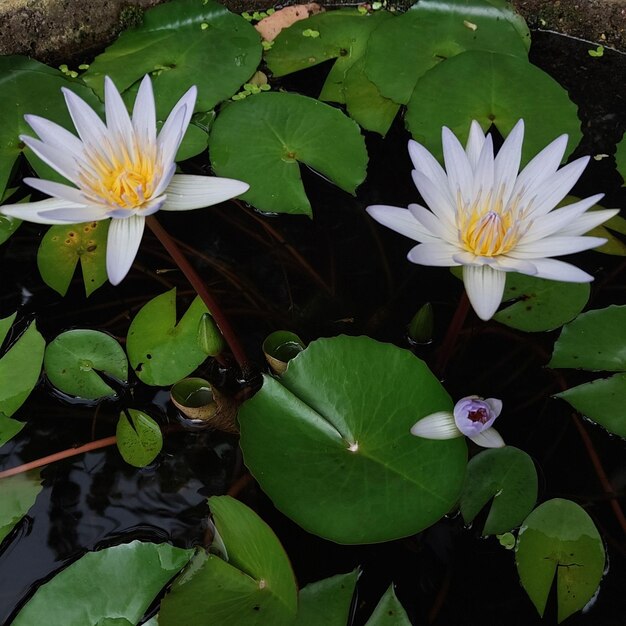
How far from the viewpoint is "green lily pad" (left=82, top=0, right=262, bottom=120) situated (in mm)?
2709

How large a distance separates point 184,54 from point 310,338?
1431mm

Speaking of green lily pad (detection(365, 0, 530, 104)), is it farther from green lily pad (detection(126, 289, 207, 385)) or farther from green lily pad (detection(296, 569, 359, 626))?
green lily pad (detection(296, 569, 359, 626))

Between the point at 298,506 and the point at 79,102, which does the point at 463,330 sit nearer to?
the point at 298,506

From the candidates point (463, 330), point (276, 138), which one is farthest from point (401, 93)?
point (463, 330)

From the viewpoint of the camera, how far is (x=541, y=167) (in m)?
1.68

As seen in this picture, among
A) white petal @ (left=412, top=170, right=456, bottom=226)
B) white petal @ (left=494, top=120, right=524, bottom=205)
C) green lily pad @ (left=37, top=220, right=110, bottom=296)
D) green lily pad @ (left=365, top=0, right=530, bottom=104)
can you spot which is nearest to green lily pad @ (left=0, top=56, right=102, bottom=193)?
green lily pad @ (left=37, top=220, right=110, bottom=296)

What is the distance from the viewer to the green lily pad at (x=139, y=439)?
202 cm

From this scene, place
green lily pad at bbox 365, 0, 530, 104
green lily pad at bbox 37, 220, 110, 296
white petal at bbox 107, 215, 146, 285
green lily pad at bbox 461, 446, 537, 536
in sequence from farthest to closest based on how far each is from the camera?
green lily pad at bbox 365, 0, 530, 104 < green lily pad at bbox 37, 220, 110, 296 < green lily pad at bbox 461, 446, 537, 536 < white petal at bbox 107, 215, 146, 285

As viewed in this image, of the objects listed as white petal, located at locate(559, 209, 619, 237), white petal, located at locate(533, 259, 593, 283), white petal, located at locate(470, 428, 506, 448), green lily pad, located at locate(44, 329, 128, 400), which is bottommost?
green lily pad, located at locate(44, 329, 128, 400)

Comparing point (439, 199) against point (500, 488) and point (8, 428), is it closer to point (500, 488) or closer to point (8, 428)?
point (500, 488)

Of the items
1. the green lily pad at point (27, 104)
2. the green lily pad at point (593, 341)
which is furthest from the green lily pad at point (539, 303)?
the green lily pad at point (27, 104)

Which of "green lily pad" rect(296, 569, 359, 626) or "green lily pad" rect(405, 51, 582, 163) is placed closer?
"green lily pad" rect(296, 569, 359, 626)

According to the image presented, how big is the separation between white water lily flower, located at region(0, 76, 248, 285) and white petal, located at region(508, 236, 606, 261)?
2.37ft

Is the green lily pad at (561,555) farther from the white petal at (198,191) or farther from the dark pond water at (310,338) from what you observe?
the white petal at (198,191)
